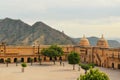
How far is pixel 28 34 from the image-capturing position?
163m

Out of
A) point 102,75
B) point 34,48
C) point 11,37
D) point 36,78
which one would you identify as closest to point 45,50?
point 34,48

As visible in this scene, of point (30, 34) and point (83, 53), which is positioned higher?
point (30, 34)

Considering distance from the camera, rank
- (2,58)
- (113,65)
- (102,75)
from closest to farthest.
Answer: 1. (102,75)
2. (113,65)
3. (2,58)

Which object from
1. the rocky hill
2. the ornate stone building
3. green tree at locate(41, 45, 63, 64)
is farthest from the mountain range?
green tree at locate(41, 45, 63, 64)

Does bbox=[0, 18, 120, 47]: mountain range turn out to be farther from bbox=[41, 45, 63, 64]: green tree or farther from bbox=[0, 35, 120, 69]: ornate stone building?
bbox=[41, 45, 63, 64]: green tree

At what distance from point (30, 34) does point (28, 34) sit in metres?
2.69

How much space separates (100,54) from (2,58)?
23.6m

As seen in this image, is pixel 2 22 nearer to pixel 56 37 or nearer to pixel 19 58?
pixel 56 37

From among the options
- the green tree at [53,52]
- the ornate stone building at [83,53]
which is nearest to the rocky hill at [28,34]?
the ornate stone building at [83,53]

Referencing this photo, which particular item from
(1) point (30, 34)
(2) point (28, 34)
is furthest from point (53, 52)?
(2) point (28, 34)

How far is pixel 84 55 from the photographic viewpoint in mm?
77438

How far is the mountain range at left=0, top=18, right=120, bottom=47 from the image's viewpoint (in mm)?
151250

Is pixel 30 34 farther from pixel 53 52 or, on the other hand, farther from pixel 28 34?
pixel 53 52

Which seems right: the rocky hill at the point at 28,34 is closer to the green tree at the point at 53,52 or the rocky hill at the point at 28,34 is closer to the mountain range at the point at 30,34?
the mountain range at the point at 30,34
